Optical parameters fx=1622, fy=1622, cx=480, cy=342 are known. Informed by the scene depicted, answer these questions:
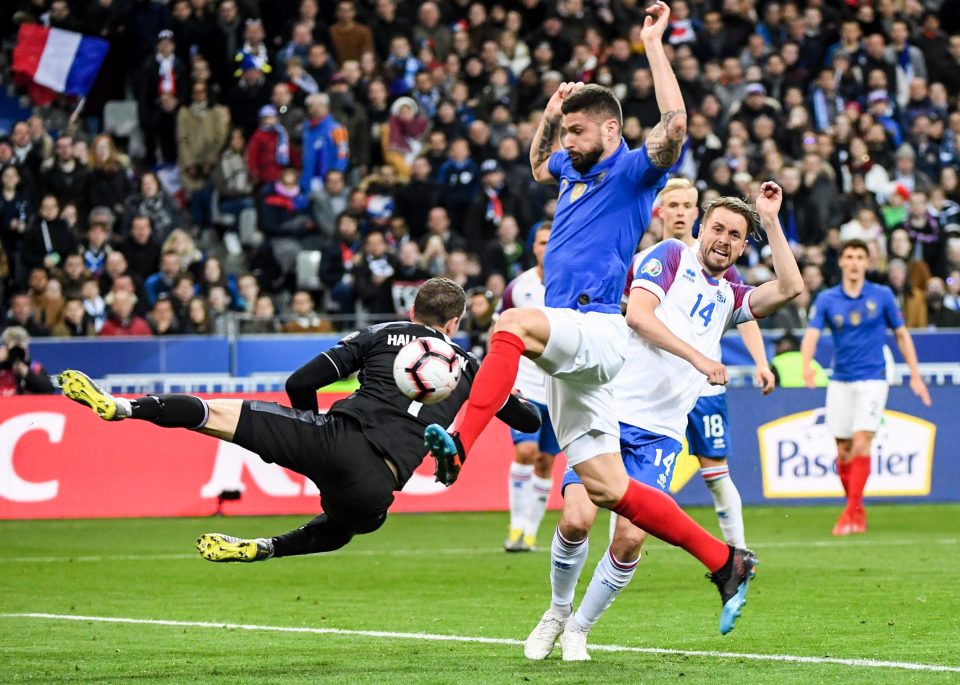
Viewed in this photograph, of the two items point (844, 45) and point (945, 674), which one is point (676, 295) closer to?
point (945, 674)

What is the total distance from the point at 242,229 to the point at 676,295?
1429 cm

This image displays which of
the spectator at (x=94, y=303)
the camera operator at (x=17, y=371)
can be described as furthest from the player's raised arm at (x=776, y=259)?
the spectator at (x=94, y=303)

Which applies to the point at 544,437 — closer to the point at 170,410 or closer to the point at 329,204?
the point at 170,410

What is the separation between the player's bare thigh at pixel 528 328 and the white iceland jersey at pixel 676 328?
1.64 metres

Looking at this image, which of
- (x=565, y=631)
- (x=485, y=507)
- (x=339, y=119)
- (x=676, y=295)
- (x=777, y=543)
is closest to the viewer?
(x=565, y=631)

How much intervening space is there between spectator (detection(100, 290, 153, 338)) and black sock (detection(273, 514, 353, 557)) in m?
11.4

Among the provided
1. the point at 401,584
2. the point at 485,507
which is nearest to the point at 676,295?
the point at 401,584

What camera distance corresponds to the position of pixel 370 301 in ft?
65.7

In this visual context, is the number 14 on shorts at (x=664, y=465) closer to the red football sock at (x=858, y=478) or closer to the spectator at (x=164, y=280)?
the red football sock at (x=858, y=478)

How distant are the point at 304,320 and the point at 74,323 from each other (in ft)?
8.77

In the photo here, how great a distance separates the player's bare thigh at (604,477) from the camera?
7.09 metres

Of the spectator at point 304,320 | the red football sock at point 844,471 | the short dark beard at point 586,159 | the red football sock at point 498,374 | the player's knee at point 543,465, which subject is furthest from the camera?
the spectator at point 304,320

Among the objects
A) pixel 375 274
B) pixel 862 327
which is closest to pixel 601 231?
pixel 862 327

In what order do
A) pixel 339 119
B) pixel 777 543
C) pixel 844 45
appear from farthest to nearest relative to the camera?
pixel 844 45
pixel 339 119
pixel 777 543
